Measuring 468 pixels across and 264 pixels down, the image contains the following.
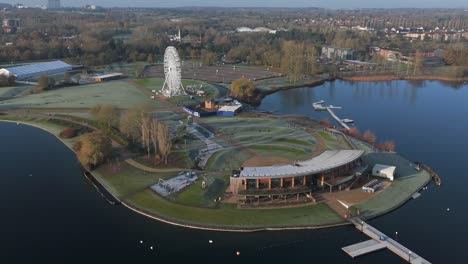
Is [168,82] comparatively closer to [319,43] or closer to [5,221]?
[5,221]

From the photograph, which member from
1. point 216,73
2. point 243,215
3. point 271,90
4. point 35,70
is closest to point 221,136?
point 243,215

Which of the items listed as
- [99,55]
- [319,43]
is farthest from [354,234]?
[319,43]

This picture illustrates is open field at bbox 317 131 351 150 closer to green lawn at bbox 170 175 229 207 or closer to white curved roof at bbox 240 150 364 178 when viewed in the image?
white curved roof at bbox 240 150 364 178

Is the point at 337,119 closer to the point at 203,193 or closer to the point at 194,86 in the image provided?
the point at 194,86

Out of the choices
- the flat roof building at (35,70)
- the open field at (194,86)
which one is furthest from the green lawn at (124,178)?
the flat roof building at (35,70)

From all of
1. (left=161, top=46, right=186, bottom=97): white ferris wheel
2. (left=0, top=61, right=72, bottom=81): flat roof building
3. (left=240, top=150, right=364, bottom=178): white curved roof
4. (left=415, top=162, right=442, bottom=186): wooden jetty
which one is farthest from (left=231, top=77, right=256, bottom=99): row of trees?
(left=0, top=61, right=72, bottom=81): flat roof building

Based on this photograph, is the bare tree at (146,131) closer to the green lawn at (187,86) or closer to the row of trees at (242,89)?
the green lawn at (187,86)
